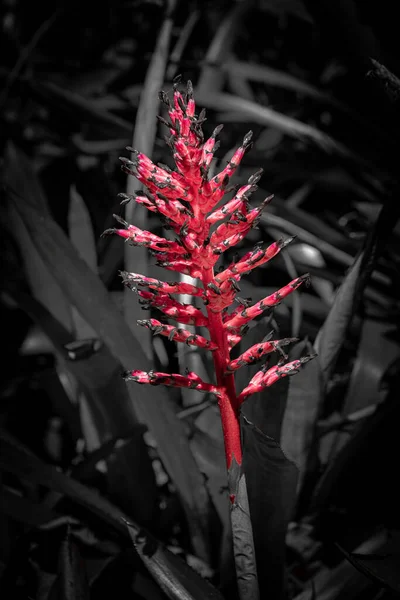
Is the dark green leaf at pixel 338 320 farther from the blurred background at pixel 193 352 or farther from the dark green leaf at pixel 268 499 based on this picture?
the dark green leaf at pixel 268 499

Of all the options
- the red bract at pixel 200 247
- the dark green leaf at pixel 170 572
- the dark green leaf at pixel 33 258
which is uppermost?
the dark green leaf at pixel 33 258

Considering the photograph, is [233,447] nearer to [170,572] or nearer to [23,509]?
[170,572]

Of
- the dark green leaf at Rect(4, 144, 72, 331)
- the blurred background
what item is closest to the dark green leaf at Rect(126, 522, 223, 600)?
the blurred background

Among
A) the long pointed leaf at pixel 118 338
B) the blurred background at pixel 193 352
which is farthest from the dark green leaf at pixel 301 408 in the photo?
the long pointed leaf at pixel 118 338

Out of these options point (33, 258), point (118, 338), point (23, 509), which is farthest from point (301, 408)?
point (33, 258)

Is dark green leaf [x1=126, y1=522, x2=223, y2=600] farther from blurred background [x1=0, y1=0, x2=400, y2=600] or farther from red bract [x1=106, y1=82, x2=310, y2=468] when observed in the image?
red bract [x1=106, y1=82, x2=310, y2=468]
